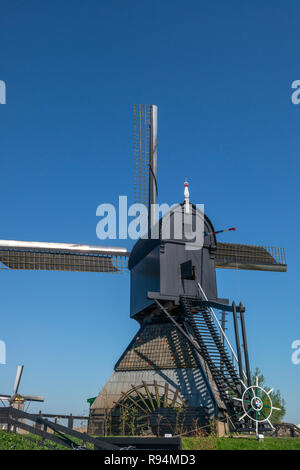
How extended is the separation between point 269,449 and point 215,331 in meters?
7.58

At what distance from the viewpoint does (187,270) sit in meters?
21.7

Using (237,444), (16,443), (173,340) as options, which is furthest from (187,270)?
(16,443)

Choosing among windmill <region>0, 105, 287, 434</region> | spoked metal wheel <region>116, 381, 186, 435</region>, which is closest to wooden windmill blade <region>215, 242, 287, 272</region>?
windmill <region>0, 105, 287, 434</region>

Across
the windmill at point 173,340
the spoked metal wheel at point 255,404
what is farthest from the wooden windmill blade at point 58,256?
the spoked metal wheel at point 255,404

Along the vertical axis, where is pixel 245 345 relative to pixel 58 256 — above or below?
below

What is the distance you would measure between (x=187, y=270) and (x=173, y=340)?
11.3ft

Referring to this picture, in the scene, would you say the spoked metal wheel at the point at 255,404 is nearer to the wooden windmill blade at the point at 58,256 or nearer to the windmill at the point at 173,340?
the windmill at the point at 173,340

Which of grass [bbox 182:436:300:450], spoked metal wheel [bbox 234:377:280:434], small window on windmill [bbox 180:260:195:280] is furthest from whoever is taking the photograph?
small window on windmill [bbox 180:260:195:280]

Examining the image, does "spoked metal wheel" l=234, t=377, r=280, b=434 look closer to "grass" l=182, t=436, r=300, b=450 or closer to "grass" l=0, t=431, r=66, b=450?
"grass" l=182, t=436, r=300, b=450

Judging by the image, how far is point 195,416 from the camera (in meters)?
18.0

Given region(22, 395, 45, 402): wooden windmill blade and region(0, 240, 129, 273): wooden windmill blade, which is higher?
region(0, 240, 129, 273): wooden windmill blade

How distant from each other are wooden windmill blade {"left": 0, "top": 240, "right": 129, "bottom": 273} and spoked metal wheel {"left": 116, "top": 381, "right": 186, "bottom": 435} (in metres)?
9.30

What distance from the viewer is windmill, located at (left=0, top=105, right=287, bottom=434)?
1831 cm

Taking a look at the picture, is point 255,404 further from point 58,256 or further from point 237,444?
point 58,256
